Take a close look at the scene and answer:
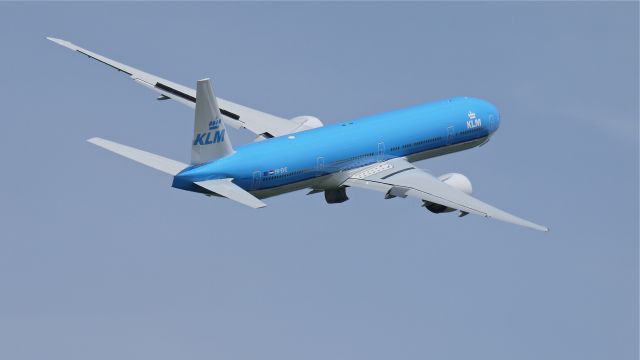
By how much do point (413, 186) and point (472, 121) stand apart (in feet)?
37.0

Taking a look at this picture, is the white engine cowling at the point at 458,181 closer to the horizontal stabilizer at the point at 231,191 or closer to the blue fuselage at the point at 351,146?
the blue fuselage at the point at 351,146

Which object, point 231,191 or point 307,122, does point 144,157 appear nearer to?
point 231,191

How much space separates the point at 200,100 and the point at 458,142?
69.1 feet

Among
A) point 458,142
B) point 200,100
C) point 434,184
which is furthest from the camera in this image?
point 458,142

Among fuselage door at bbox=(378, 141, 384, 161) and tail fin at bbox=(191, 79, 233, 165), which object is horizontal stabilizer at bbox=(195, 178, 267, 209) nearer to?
tail fin at bbox=(191, 79, 233, 165)

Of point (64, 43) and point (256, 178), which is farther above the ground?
point (64, 43)

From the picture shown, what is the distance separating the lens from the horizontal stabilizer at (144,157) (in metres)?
82.8

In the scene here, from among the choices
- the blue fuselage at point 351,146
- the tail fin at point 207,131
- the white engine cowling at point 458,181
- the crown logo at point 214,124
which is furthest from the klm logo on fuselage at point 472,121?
the crown logo at point 214,124

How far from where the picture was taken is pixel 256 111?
98.2 metres

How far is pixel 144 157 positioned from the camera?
272 ft

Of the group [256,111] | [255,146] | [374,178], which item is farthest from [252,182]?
[256,111]

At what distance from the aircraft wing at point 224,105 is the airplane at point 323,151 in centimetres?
6

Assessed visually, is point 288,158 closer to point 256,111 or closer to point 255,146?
point 255,146

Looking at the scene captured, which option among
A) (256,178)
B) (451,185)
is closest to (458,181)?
(451,185)
